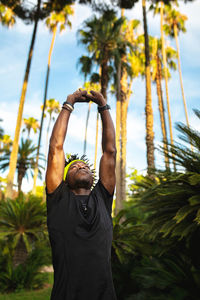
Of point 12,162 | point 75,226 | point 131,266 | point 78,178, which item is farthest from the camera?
point 12,162

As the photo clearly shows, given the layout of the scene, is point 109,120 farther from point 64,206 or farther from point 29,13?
point 29,13

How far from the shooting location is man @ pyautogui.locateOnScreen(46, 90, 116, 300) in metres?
1.82

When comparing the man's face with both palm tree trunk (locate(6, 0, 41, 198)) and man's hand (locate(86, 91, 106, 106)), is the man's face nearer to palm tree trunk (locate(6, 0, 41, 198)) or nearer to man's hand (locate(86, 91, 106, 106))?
man's hand (locate(86, 91, 106, 106))

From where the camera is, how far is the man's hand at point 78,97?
91.3 inches

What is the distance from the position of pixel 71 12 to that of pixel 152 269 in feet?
77.5

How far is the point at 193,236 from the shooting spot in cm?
389

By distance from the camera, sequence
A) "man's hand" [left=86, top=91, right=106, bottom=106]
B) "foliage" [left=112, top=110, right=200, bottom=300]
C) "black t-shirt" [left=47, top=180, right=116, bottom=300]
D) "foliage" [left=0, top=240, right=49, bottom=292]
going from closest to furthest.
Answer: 1. "black t-shirt" [left=47, top=180, right=116, bottom=300]
2. "man's hand" [left=86, top=91, right=106, bottom=106]
3. "foliage" [left=112, top=110, right=200, bottom=300]
4. "foliage" [left=0, top=240, right=49, bottom=292]

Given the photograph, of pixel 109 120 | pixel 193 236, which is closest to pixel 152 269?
pixel 193 236

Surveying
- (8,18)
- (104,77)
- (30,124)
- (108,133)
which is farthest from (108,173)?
(30,124)

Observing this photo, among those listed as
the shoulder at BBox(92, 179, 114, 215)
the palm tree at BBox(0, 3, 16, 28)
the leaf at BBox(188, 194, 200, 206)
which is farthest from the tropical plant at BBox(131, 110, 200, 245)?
the palm tree at BBox(0, 3, 16, 28)

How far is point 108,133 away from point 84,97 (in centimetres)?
39

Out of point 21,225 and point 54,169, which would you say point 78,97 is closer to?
point 54,169

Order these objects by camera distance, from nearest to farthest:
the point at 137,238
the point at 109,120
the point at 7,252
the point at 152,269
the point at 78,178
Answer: the point at 78,178
the point at 109,120
the point at 152,269
the point at 137,238
the point at 7,252

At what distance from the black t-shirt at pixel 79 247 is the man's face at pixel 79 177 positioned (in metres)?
0.12
